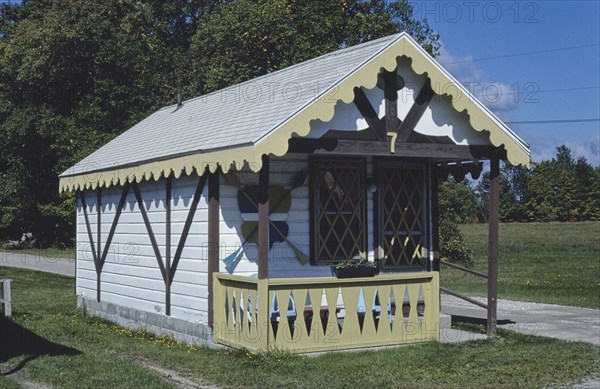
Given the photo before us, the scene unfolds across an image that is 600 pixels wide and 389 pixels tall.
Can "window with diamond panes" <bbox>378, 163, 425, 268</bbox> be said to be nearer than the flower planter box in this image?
No

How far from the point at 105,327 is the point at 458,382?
8214 mm

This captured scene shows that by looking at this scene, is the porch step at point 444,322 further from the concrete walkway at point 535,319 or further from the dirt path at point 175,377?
the dirt path at point 175,377

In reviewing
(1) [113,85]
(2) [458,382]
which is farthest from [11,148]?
(2) [458,382]

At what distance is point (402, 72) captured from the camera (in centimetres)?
1334

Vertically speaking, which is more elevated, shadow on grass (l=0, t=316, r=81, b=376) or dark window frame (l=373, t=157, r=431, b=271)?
dark window frame (l=373, t=157, r=431, b=271)

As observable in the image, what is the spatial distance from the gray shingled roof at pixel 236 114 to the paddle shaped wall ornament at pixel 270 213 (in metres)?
0.97

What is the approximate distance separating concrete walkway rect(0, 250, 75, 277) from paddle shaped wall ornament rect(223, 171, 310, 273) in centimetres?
1760

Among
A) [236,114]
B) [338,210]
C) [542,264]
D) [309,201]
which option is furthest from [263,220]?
[542,264]

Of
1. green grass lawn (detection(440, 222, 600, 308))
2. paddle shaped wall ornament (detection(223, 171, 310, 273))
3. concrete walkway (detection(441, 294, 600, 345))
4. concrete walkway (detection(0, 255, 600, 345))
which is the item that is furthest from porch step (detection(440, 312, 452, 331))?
green grass lawn (detection(440, 222, 600, 308))

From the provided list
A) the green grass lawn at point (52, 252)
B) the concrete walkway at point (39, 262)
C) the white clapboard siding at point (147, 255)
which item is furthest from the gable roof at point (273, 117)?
the green grass lawn at point (52, 252)

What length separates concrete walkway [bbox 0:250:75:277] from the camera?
104 feet

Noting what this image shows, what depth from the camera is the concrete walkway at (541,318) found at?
14.6 m

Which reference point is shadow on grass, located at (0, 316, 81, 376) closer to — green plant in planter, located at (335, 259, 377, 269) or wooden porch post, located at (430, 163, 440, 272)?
green plant in planter, located at (335, 259, 377, 269)

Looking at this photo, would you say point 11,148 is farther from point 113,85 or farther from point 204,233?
point 204,233
